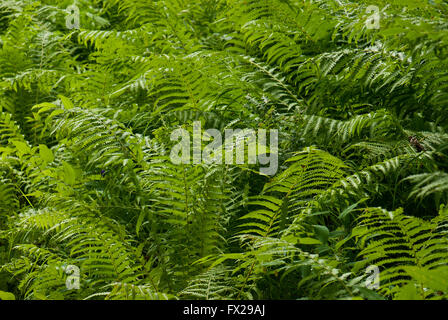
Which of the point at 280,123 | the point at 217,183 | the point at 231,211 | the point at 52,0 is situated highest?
the point at 52,0

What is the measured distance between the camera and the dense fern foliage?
1.61m

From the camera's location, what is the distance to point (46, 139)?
2.94 metres

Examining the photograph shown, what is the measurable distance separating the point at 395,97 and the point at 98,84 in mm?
1649

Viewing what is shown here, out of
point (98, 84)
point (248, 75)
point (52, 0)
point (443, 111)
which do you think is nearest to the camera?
point (443, 111)

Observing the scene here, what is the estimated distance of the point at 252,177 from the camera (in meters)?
2.13

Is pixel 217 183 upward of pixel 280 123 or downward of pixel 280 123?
downward

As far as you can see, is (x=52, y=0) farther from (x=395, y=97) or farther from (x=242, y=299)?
(x=242, y=299)

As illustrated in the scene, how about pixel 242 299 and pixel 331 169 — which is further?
pixel 331 169

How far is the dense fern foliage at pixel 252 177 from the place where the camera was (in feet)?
5.28

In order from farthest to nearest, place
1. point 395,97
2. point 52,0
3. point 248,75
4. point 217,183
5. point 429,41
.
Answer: point 52,0 → point 248,75 → point 395,97 → point 217,183 → point 429,41

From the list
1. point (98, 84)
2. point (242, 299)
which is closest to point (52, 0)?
point (98, 84)

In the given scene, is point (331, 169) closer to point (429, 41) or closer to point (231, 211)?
point (231, 211)

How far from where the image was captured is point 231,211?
2033 millimetres
